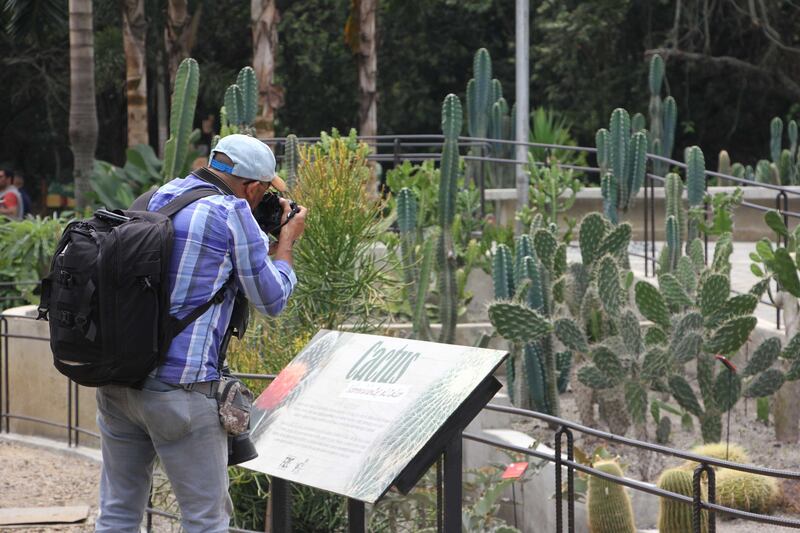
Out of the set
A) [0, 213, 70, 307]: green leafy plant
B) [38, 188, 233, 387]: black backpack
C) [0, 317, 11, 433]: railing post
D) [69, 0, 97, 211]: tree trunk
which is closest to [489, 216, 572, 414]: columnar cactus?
[0, 317, 11, 433]: railing post

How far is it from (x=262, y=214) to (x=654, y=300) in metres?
4.20

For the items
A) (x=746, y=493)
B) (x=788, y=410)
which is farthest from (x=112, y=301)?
(x=788, y=410)

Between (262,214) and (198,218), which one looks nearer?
(198,218)

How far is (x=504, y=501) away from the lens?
6902 millimetres

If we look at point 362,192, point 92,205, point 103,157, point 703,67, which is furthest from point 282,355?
point 103,157

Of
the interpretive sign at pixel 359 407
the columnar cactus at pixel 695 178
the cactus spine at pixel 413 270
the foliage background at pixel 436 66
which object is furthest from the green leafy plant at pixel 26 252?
the foliage background at pixel 436 66

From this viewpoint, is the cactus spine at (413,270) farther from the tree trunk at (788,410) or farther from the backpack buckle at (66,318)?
the backpack buckle at (66,318)

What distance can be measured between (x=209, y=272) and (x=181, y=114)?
19.7ft

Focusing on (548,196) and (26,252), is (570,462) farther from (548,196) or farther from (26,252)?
(26,252)

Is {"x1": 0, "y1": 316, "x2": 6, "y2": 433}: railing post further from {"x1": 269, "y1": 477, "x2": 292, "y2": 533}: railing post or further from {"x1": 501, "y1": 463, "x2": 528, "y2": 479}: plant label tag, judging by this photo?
{"x1": 269, "y1": 477, "x2": 292, "y2": 533}: railing post

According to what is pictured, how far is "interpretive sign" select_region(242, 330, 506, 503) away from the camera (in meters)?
3.43

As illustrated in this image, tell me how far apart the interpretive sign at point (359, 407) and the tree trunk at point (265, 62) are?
1016cm

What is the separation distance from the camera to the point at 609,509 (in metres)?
5.59

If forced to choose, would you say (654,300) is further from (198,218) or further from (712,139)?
(712,139)
